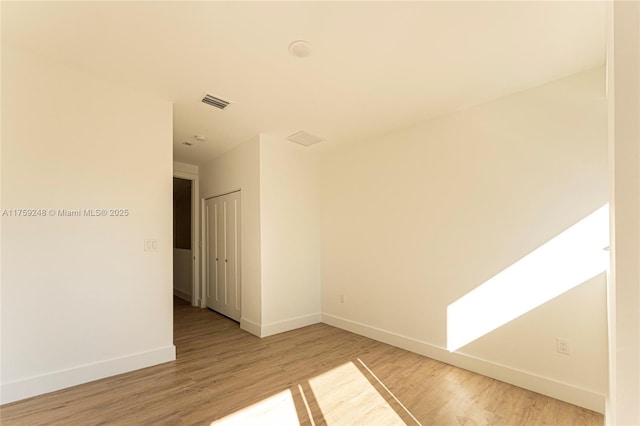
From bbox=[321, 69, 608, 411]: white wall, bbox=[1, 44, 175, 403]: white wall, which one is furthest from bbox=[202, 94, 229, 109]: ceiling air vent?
bbox=[321, 69, 608, 411]: white wall

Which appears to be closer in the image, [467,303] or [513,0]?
[513,0]

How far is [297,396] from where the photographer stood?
91.1 inches

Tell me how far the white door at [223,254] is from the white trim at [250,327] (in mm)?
290

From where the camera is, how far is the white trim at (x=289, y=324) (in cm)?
375

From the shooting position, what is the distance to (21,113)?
225 centimetres

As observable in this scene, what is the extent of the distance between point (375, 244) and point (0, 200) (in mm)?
3599

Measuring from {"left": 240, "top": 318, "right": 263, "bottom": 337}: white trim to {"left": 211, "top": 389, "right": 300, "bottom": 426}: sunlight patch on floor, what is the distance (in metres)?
1.52

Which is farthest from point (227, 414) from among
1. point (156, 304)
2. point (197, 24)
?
point (197, 24)

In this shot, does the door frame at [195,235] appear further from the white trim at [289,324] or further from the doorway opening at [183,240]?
the white trim at [289,324]

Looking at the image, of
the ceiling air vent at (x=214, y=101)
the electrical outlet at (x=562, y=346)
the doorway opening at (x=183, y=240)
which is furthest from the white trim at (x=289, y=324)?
the electrical outlet at (x=562, y=346)

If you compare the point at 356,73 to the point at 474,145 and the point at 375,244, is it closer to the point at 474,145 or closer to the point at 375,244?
the point at 474,145

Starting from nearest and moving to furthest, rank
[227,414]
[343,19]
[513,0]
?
1. [513,0]
2. [343,19]
3. [227,414]

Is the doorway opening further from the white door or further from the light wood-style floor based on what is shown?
the light wood-style floor

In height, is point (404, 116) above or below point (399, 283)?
above
